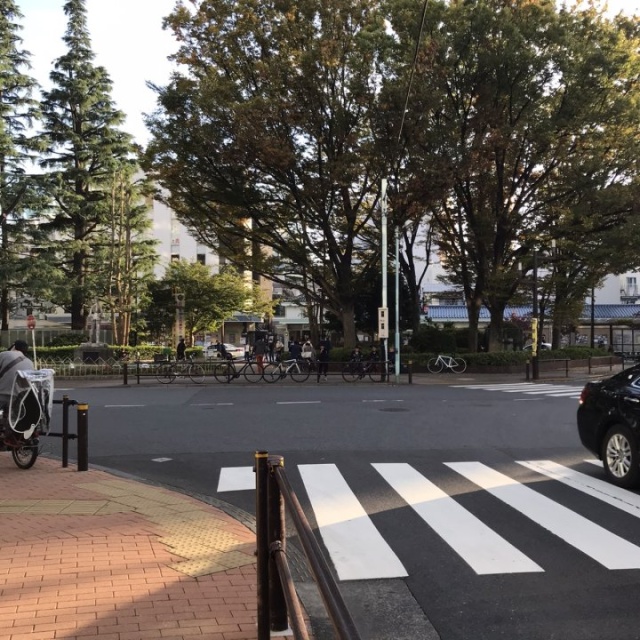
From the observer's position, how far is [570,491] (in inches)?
284

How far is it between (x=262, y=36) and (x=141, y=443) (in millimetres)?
19529

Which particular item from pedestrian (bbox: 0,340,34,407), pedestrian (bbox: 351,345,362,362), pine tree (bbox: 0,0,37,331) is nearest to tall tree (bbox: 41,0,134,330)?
pine tree (bbox: 0,0,37,331)

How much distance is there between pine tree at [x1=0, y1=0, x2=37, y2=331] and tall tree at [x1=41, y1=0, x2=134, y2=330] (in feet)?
6.79

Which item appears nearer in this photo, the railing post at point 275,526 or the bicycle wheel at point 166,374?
the railing post at point 275,526

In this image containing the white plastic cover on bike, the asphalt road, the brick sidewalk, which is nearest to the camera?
the brick sidewalk

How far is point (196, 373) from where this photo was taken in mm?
24781

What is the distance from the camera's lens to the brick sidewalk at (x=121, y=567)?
366 centimetres

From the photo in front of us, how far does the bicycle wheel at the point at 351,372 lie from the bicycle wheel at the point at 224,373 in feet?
14.7

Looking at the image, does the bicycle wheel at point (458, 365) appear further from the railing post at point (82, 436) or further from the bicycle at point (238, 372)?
the railing post at point (82, 436)

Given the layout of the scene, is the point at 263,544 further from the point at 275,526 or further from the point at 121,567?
the point at 121,567

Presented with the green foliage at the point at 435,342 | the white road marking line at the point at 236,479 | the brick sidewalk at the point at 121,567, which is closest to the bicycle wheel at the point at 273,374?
the green foliage at the point at 435,342

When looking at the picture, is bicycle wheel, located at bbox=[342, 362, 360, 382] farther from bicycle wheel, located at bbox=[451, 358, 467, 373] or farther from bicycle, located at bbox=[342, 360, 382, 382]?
bicycle wheel, located at bbox=[451, 358, 467, 373]

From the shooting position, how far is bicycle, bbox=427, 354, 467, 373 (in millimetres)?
29188

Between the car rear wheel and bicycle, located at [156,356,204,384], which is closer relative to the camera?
the car rear wheel
